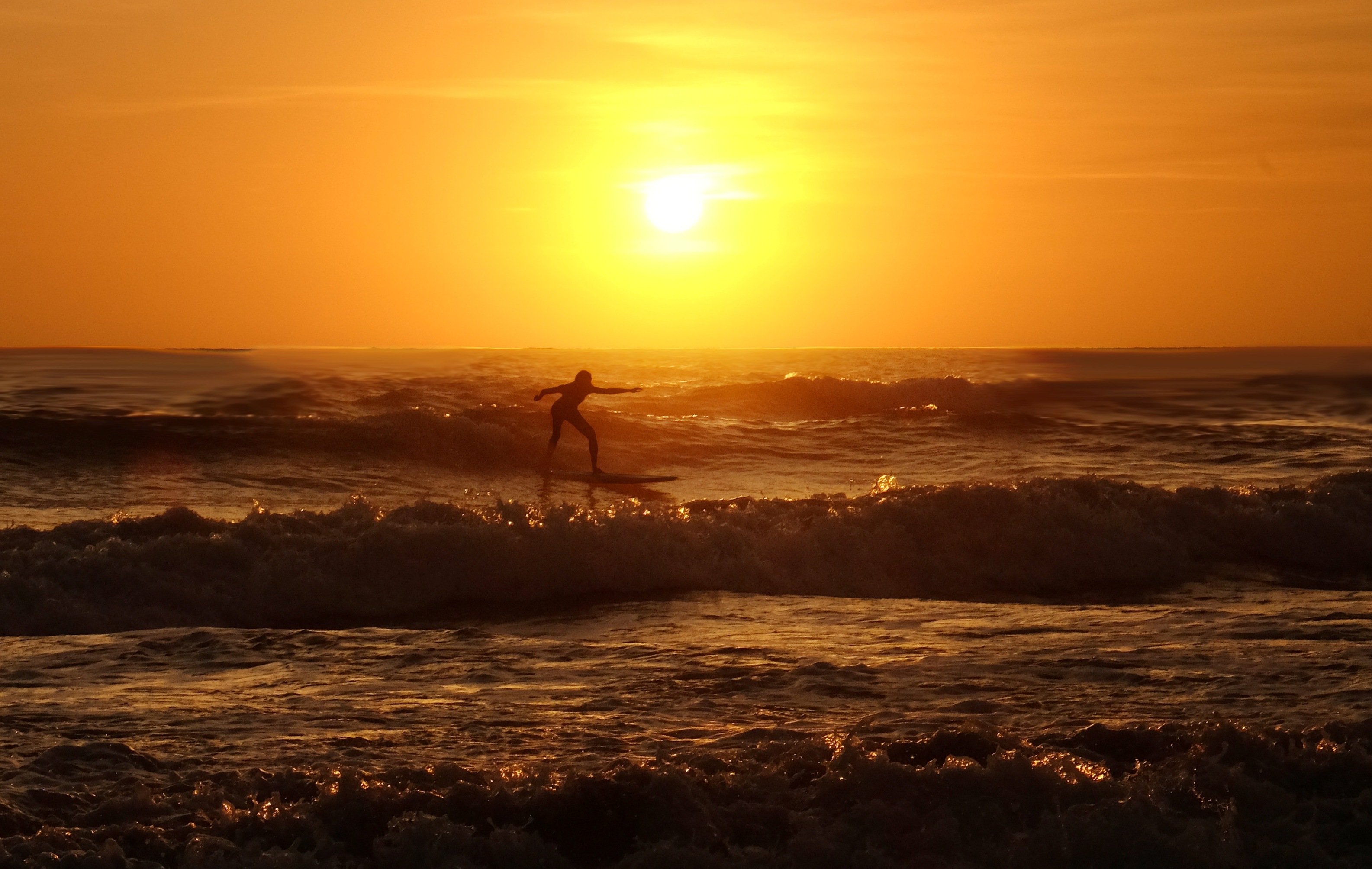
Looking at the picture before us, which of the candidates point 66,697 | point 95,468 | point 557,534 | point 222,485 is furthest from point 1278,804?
point 95,468

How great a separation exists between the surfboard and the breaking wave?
14.6 metres

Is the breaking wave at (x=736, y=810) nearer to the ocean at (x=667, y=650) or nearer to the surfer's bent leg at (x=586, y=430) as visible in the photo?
the ocean at (x=667, y=650)

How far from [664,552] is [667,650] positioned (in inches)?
158

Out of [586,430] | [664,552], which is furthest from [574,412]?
[664,552]

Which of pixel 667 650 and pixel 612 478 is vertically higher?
pixel 612 478

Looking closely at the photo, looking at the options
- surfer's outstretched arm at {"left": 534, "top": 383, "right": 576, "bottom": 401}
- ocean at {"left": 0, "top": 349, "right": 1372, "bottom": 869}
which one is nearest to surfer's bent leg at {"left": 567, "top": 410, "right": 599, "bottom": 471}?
surfer's outstretched arm at {"left": 534, "top": 383, "right": 576, "bottom": 401}

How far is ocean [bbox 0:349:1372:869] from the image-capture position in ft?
19.1

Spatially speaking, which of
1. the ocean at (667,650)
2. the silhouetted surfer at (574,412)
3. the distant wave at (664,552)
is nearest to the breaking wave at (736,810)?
the ocean at (667,650)

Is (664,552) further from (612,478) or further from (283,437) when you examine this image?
(283,437)

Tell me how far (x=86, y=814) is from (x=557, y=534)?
779cm

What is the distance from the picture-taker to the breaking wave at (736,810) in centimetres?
563

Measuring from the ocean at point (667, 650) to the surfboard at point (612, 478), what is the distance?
30 cm

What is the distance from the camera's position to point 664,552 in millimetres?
13195

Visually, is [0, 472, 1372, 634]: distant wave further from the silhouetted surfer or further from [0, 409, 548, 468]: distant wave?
[0, 409, 548, 468]: distant wave
